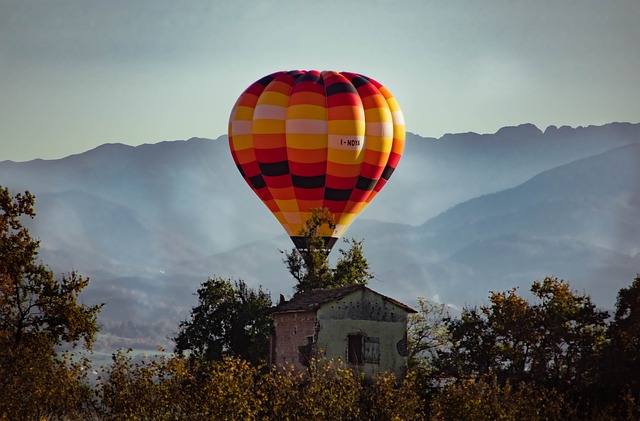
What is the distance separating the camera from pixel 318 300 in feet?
170

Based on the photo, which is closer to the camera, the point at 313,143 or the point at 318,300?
the point at 318,300

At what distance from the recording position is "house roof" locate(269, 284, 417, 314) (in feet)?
167

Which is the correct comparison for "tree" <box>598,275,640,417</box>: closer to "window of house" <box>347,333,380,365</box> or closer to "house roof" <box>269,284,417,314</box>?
"house roof" <box>269,284,417,314</box>

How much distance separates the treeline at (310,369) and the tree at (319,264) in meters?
0.22

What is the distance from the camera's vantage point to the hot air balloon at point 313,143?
66.9 m

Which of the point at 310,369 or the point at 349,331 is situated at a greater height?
the point at 349,331

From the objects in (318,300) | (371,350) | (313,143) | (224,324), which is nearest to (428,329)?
(224,324)

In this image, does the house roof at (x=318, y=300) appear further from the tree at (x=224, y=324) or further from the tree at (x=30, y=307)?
the tree at (x=30, y=307)

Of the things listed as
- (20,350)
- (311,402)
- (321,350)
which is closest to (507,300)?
(321,350)

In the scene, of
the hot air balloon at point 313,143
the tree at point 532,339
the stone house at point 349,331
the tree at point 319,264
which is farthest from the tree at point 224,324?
the tree at point 532,339

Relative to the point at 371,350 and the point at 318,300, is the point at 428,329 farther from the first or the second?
the point at 318,300

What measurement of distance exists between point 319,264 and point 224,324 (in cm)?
699

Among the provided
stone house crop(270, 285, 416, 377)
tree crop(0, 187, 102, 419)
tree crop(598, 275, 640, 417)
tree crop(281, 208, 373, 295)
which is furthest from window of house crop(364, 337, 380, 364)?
tree crop(0, 187, 102, 419)

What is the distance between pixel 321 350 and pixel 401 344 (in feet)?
16.8
